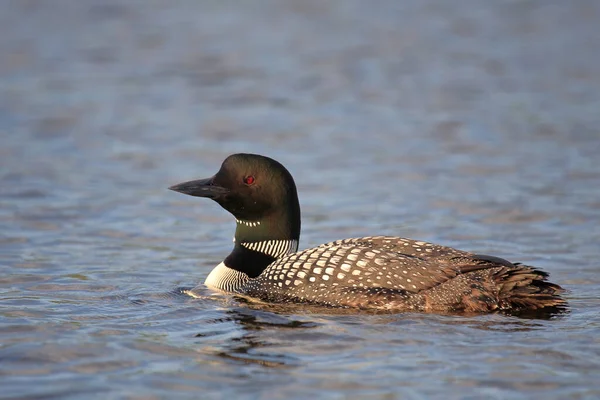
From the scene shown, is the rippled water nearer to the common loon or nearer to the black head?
the common loon

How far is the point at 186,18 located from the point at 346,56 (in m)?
3.05

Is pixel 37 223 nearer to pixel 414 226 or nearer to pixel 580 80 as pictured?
pixel 414 226

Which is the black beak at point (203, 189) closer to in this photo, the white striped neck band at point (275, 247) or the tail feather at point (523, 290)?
the white striped neck band at point (275, 247)

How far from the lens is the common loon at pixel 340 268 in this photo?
6.18m

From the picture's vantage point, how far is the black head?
6.92 m

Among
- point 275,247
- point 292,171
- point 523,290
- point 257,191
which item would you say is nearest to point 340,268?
point 275,247

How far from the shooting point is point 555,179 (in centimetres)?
981

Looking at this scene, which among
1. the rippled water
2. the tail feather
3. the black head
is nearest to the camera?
the rippled water

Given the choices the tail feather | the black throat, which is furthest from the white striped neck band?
the tail feather

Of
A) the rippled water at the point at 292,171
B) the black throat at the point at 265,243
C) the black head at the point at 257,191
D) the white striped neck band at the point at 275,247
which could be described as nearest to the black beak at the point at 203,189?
the black head at the point at 257,191

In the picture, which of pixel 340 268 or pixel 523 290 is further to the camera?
pixel 340 268

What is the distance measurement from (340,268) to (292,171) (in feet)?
13.1

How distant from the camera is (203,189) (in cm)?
698

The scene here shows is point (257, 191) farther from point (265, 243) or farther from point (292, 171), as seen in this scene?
point (292, 171)
